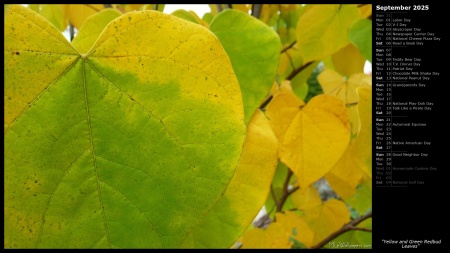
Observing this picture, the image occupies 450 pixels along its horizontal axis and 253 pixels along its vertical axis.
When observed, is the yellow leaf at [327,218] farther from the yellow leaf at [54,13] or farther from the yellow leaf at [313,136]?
the yellow leaf at [54,13]

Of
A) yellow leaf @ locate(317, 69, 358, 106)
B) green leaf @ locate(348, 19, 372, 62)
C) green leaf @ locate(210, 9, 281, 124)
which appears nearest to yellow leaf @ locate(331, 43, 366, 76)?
yellow leaf @ locate(317, 69, 358, 106)

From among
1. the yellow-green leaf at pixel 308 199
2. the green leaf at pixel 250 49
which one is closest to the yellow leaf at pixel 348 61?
the yellow-green leaf at pixel 308 199

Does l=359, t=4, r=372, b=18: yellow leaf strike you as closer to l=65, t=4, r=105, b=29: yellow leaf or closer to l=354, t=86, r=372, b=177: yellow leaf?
l=354, t=86, r=372, b=177: yellow leaf

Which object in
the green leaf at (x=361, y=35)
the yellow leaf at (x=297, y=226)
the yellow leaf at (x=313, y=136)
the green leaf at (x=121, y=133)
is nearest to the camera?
the green leaf at (x=121, y=133)
